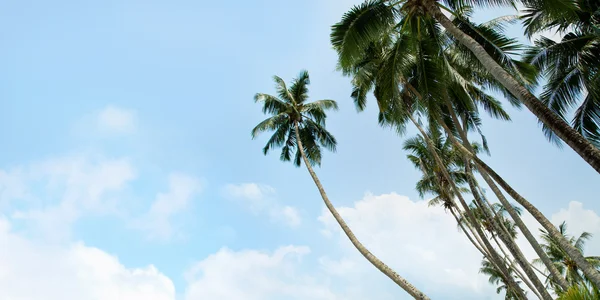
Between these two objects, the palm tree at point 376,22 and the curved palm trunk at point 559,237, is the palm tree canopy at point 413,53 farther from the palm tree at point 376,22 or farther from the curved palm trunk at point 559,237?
the curved palm trunk at point 559,237

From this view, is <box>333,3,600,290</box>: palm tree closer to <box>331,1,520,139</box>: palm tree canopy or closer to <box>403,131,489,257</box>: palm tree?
<box>331,1,520,139</box>: palm tree canopy

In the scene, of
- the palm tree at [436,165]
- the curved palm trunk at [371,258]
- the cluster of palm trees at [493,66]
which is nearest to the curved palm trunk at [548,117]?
the cluster of palm trees at [493,66]

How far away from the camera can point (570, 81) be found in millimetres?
10922

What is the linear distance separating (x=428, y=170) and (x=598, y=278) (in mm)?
16317

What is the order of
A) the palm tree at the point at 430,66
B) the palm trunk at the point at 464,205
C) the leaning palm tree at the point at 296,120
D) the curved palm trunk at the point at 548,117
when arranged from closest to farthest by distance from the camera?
the curved palm trunk at the point at 548,117
the palm tree at the point at 430,66
the palm trunk at the point at 464,205
the leaning palm tree at the point at 296,120

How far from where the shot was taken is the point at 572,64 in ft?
35.2

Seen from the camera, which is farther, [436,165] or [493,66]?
[436,165]

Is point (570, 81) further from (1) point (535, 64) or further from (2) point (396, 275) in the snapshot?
(2) point (396, 275)

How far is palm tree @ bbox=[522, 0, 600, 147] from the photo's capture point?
1025 centimetres

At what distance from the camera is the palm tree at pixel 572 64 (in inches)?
404

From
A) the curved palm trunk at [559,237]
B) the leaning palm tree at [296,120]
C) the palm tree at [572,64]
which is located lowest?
the curved palm trunk at [559,237]

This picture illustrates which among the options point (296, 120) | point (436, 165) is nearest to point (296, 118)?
point (296, 120)

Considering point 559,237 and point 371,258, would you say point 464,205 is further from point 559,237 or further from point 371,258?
point 559,237

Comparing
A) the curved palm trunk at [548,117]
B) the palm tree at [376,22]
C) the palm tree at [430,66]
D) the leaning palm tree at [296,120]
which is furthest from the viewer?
the leaning palm tree at [296,120]
